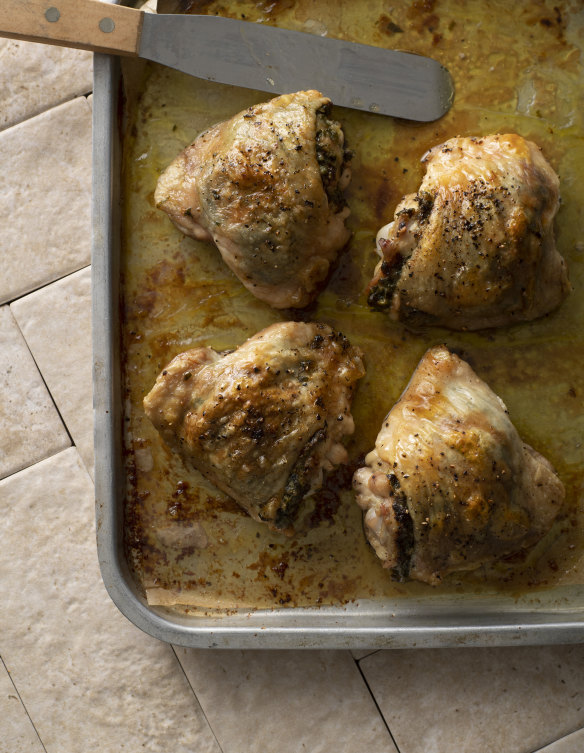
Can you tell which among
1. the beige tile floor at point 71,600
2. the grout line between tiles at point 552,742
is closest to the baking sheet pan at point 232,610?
the beige tile floor at point 71,600

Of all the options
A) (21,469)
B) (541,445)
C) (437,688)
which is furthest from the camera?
(21,469)

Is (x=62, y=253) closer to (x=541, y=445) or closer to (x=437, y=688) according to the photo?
(x=541, y=445)

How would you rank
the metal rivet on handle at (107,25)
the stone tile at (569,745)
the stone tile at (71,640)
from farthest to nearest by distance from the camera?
the stone tile at (71,640), the stone tile at (569,745), the metal rivet on handle at (107,25)

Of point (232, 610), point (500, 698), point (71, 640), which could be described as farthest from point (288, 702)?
point (71, 640)

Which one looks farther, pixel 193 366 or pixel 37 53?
pixel 37 53

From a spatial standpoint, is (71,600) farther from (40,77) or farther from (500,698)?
(40,77)

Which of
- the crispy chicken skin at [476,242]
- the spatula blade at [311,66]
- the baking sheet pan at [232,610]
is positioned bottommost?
the baking sheet pan at [232,610]

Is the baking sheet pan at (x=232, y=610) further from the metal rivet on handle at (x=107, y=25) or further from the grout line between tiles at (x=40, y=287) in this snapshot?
the grout line between tiles at (x=40, y=287)

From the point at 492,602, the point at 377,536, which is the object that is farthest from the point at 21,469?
the point at 492,602
